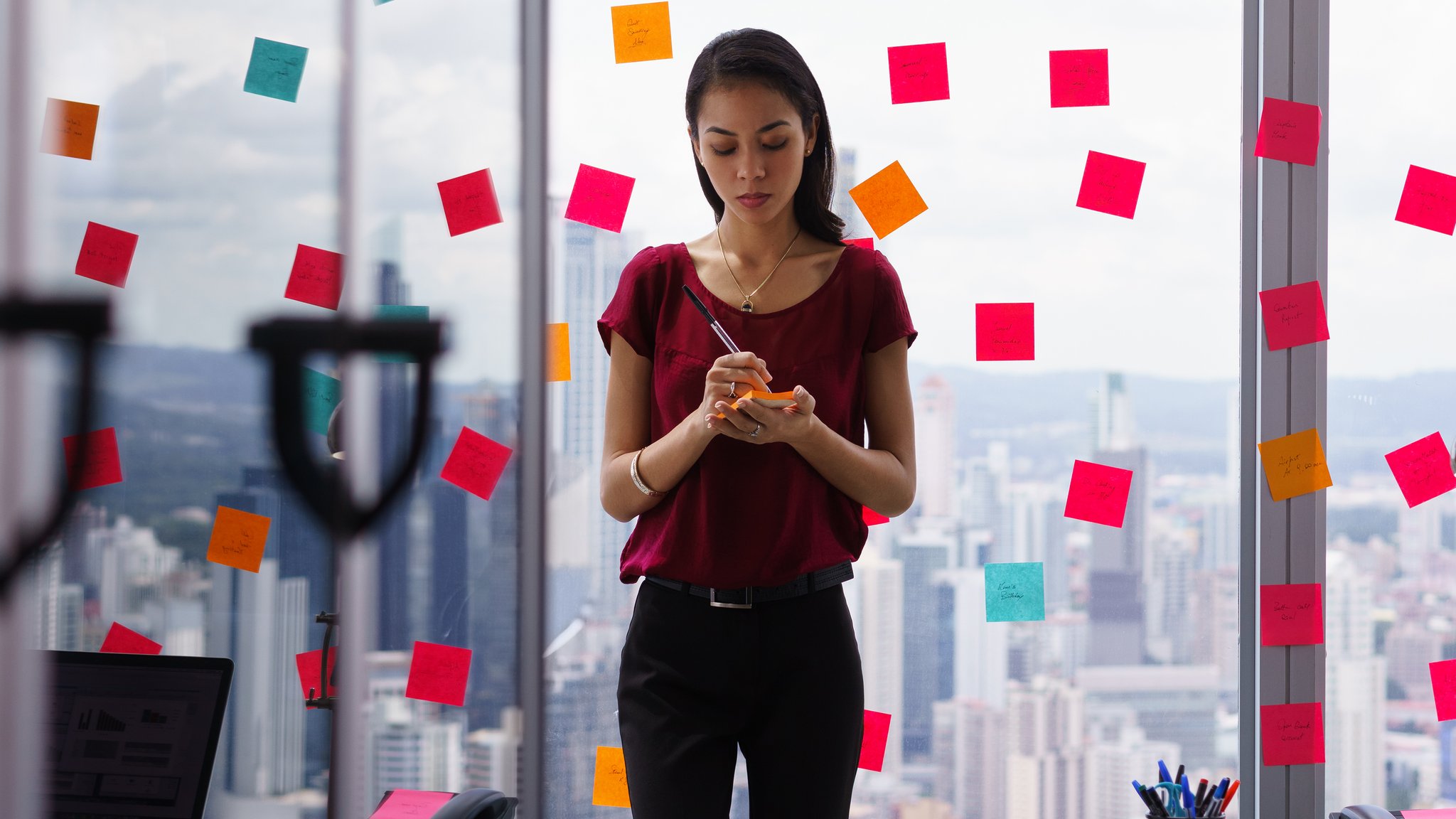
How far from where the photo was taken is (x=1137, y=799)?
170cm

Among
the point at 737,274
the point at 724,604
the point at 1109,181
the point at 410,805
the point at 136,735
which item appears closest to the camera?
the point at 724,604

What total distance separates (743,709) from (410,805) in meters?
0.70

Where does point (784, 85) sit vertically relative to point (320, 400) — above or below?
above

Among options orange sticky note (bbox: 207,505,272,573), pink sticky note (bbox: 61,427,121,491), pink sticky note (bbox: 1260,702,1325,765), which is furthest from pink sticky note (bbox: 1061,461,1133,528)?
pink sticky note (bbox: 61,427,121,491)

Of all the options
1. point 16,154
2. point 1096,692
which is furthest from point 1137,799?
point 16,154

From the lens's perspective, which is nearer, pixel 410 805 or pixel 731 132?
pixel 731 132

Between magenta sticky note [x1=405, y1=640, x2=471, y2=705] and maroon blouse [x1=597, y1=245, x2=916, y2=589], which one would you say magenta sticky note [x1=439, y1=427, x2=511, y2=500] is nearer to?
magenta sticky note [x1=405, y1=640, x2=471, y2=705]

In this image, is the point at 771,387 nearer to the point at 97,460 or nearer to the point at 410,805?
the point at 410,805

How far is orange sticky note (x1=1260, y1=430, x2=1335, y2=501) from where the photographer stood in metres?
1.66

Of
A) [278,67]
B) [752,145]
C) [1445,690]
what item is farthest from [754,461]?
[1445,690]

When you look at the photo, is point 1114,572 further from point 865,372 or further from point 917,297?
point 865,372

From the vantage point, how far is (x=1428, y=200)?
5.47ft

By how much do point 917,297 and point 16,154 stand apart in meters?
1.49

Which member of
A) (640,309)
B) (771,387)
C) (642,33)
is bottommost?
(771,387)
